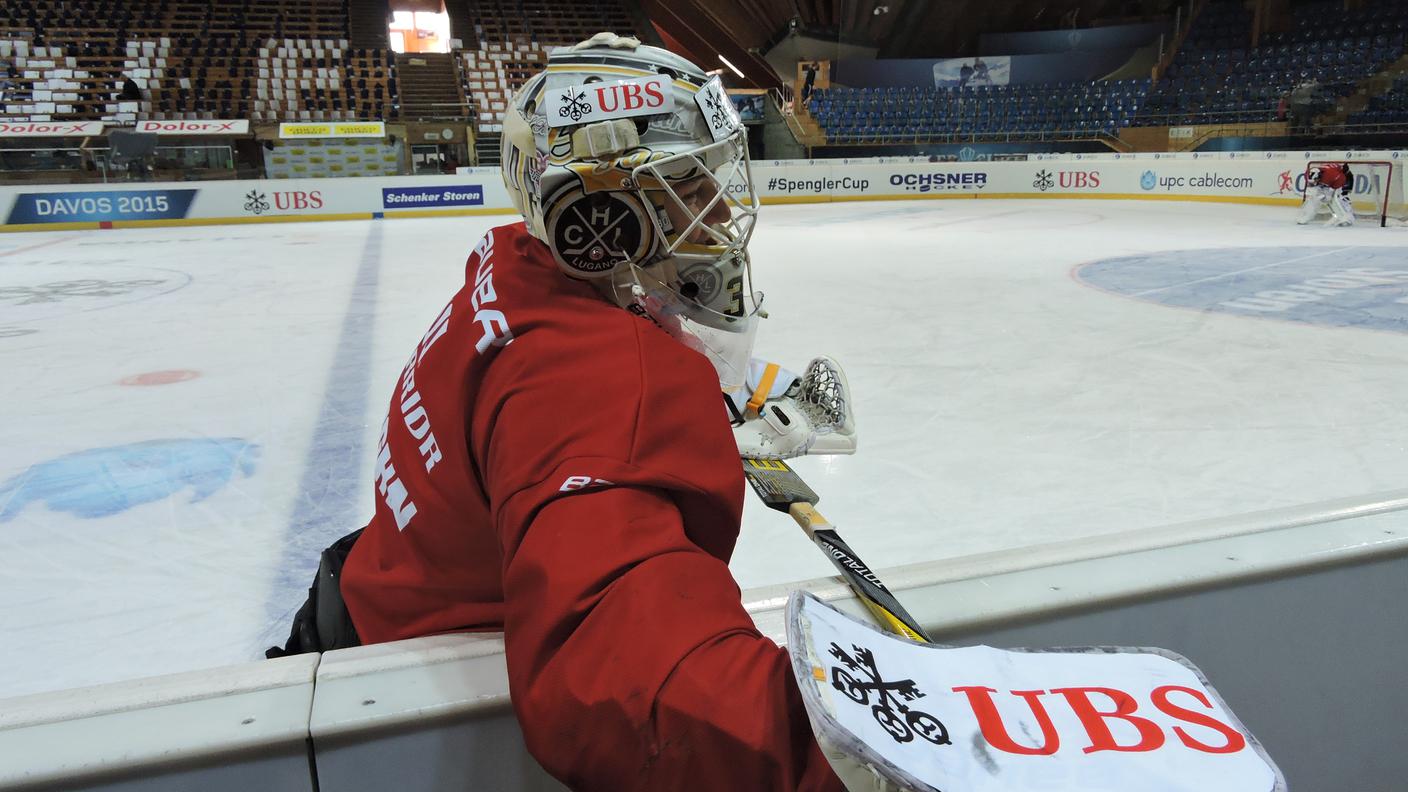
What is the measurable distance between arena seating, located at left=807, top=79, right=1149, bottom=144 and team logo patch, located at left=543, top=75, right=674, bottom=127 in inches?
814

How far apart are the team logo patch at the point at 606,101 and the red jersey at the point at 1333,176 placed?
35.3ft

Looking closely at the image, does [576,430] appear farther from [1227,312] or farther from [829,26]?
[829,26]

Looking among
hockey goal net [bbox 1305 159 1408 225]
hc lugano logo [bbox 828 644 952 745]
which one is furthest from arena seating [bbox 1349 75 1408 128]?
hc lugano logo [bbox 828 644 952 745]

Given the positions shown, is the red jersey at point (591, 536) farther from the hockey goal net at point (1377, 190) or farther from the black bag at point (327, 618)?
the hockey goal net at point (1377, 190)

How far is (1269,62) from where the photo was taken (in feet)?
64.1

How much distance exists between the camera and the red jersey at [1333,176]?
936 centimetres

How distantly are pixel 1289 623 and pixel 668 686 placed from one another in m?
0.86

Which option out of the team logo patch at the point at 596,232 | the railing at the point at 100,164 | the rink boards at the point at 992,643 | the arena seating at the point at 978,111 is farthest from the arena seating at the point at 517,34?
the rink boards at the point at 992,643

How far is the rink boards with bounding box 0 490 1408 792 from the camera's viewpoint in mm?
730

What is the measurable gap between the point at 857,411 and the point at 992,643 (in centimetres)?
258

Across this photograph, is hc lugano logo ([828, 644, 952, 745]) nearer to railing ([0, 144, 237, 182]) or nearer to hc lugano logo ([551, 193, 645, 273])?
hc lugano logo ([551, 193, 645, 273])

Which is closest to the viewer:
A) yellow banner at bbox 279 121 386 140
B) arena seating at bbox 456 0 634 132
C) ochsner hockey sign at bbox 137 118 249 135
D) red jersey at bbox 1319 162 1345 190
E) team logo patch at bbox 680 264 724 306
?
team logo patch at bbox 680 264 724 306

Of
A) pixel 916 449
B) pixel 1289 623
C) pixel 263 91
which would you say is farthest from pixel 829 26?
pixel 1289 623

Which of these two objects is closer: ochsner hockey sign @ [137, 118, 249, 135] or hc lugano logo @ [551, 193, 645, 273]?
hc lugano logo @ [551, 193, 645, 273]
